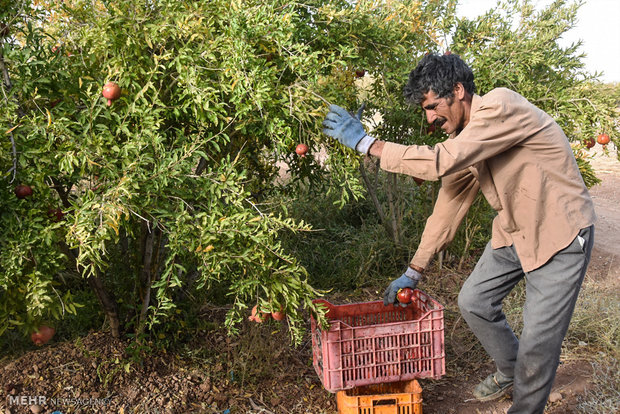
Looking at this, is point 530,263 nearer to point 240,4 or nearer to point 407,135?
point 240,4

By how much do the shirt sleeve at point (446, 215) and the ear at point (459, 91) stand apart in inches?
21.4

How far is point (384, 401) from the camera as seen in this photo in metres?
2.90

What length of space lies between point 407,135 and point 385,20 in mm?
1201

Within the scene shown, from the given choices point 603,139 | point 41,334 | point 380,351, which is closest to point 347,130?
point 380,351

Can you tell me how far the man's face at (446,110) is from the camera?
2549 millimetres

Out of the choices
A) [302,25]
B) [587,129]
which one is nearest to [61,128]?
[302,25]

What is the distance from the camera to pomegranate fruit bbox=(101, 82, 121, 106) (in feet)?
7.66

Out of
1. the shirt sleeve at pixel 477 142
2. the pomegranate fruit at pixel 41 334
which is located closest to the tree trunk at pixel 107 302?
the pomegranate fruit at pixel 41 334

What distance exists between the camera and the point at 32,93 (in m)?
2.29

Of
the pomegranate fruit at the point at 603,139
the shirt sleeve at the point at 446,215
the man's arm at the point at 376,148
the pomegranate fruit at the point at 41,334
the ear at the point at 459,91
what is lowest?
the pomegranate fruit at the point at 41,334

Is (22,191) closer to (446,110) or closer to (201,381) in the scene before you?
(201,381)

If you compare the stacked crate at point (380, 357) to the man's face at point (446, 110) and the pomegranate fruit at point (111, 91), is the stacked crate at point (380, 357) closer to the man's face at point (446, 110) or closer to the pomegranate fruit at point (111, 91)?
the man's face at point (446, 110)

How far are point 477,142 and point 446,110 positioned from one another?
1.07 ft

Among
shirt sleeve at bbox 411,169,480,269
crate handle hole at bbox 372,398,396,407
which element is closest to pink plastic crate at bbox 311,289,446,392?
crate handle hole at bbox 372,398,396,407
